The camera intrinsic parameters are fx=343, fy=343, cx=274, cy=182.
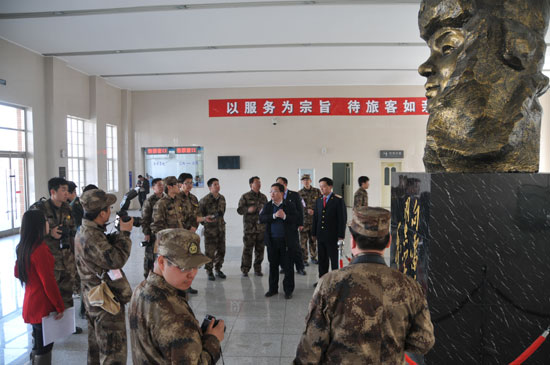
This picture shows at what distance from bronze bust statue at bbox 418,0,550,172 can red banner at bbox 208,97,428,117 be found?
10.9 m

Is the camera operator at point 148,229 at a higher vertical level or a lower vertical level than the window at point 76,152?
lower

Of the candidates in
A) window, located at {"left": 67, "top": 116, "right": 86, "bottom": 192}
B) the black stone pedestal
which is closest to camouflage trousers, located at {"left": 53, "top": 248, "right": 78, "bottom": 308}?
the black stone pedestal

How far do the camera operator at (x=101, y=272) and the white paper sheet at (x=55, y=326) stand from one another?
35cm

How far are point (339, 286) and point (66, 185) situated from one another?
4.01 metres

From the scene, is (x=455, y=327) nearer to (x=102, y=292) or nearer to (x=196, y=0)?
(x=102, y=292)

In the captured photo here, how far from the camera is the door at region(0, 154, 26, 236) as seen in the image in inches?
363

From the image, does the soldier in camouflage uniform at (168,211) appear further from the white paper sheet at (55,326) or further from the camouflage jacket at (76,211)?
the white paper sheet at (55,326)

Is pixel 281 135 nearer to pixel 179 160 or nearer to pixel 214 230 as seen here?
pixel 179 160

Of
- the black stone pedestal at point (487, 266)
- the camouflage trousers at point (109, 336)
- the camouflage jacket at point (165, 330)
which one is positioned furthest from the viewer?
the black stone pedestal at point (487, 266)

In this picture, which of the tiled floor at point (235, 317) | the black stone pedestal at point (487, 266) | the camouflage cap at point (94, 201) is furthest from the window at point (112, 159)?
the black stone pedestal at point (487, 266)

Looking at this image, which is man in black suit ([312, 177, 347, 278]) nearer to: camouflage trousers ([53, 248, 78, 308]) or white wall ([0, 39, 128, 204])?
camouflage trousers ([53, 248, 78, 308])

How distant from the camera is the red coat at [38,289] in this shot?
8.70ft

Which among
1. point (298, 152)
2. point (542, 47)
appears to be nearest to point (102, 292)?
point (542, 47)

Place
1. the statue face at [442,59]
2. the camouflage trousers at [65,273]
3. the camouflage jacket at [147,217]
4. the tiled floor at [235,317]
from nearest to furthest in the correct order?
the statue face at [442,59]
the tiled floor at [235,317]
the camouflage trousers at [65,273]
the camouflage jacket at [147,217]
